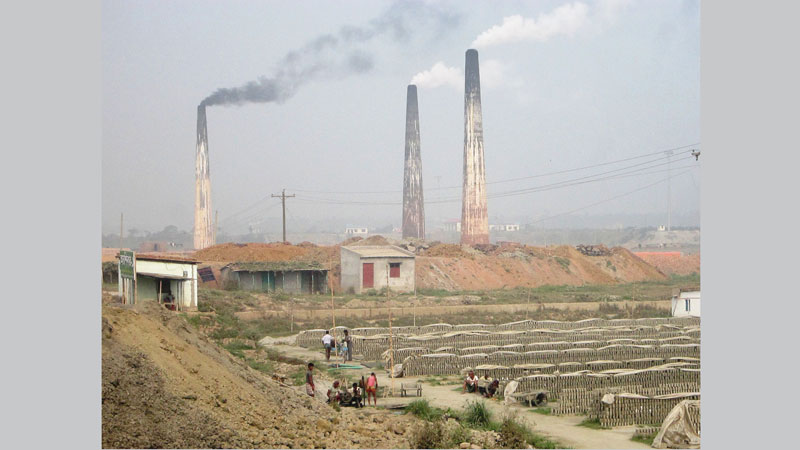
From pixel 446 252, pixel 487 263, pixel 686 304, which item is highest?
pixel 446 252

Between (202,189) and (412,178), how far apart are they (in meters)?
14.8

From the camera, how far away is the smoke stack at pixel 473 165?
5281cm

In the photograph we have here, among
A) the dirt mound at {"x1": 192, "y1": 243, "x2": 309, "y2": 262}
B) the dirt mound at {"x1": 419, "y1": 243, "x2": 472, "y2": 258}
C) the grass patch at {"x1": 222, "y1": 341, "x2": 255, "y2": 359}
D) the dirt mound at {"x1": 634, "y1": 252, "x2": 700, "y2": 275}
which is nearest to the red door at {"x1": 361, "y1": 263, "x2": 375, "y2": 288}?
the dirt mound at {"x1": 192, "y1": 243, "x2": 309, "y2": 262}

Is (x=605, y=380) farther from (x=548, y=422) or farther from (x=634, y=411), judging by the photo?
(x=548, y=422)

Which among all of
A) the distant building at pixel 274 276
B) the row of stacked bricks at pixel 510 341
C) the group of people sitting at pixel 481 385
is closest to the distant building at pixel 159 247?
the distant building at pixel 274 276

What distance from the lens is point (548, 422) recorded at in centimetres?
1271

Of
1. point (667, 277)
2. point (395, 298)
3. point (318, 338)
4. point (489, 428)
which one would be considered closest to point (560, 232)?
point (667, 277)

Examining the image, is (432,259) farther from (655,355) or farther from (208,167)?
(655,355)

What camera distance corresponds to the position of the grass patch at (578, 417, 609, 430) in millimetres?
12333

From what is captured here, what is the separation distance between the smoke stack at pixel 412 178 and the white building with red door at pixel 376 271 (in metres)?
23.2

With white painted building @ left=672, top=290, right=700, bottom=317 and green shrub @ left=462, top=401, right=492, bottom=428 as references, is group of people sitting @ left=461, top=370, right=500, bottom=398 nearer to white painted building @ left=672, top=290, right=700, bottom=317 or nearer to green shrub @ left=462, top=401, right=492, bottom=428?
green shrub @ left=462, top=401, right=492, bottom=428

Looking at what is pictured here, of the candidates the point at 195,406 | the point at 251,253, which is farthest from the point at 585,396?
the point at 251,253

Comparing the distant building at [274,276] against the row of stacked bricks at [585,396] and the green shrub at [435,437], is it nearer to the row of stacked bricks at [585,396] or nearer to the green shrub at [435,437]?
the row of stacked bricks at [585,396]

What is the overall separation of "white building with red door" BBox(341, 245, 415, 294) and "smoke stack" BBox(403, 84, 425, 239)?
76.3 feet
